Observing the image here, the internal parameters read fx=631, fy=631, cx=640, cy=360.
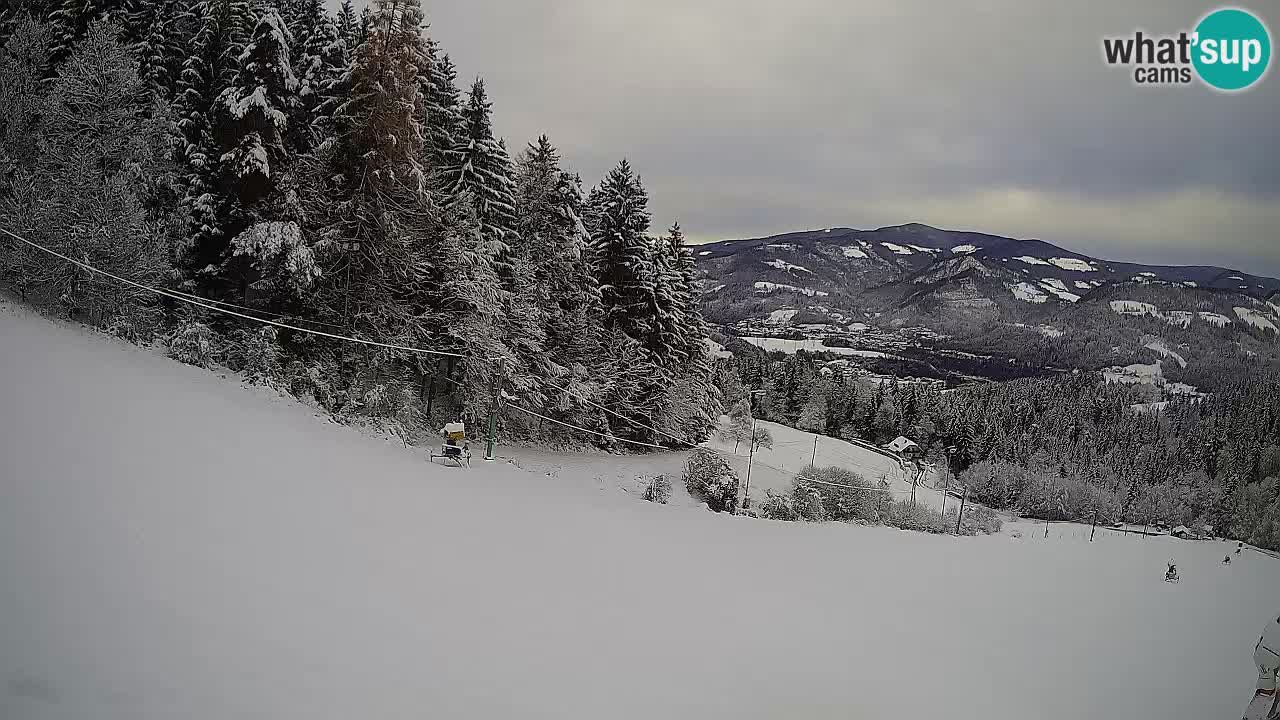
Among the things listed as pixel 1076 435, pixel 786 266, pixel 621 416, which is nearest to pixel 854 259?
pixel 786 266

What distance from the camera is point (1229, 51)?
7.51 metres

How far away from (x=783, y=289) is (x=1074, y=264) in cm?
10959

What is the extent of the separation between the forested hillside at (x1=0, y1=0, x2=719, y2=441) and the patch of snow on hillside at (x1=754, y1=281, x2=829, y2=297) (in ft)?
465

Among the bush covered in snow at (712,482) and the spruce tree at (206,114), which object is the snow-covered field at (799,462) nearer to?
the bush covered in snow at (712,482)

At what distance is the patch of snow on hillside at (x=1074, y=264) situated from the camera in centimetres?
4709

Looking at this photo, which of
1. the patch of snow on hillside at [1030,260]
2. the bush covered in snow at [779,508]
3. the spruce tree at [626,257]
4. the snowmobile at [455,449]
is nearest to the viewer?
the snowmobile at [455,449]

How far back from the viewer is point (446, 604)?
4715 millimetres

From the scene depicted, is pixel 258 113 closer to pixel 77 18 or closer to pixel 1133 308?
pixel 77 18

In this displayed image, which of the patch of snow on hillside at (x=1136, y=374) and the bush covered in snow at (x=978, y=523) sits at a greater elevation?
the patch of snow on hillside at (x=1136, y=374)

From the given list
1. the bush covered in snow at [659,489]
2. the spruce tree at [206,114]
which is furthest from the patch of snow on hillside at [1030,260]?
the spruce tree at [206,114]

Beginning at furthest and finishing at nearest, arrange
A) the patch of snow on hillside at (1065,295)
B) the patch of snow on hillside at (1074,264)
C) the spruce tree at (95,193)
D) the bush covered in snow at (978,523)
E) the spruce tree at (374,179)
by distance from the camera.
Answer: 1. the patch of snow on hillside at (1065,295)
2. the patch of snow on hillside at (1074,264)
3. the bush covered in snow at (978,523)
4. the spruce tree at (374,179)
5. the spruce tree at (95,193)

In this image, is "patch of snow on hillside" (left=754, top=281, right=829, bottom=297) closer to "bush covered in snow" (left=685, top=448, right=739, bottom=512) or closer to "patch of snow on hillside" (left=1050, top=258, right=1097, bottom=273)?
"patch of snow on hillside" (left=1050, top=258, right=1097, bottom=273)

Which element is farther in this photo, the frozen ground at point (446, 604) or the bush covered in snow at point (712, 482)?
the bush covered in snow at point (712, 482)

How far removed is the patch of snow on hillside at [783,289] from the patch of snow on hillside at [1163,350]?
5080 inches
